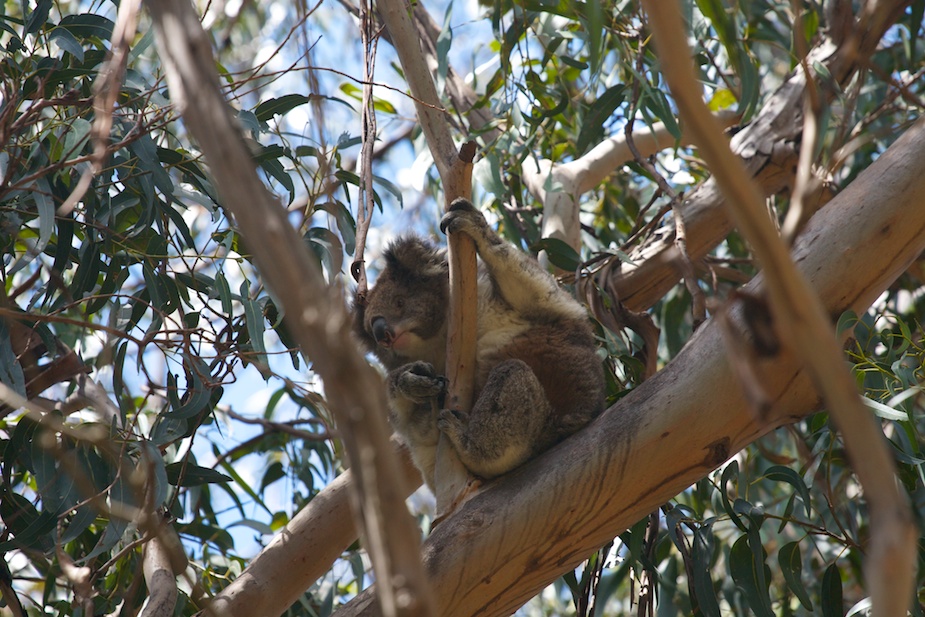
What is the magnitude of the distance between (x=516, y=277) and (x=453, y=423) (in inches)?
24.8

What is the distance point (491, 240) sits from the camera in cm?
290

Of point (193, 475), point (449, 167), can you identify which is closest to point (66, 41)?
point (449, 167)

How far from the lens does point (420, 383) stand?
281 centimetres

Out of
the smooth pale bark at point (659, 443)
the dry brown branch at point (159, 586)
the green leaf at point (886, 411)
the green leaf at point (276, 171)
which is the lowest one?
the green leaf at point (886, 411)

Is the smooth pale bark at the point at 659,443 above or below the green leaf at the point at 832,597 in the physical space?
above

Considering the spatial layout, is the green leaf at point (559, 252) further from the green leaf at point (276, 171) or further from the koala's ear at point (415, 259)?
Result: the green leaf at point (276, 171)

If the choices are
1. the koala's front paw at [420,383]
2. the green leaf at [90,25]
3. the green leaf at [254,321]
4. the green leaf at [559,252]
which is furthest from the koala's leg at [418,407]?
the green leaf at [90,25]

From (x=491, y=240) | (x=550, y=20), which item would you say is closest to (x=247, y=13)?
(x=550, y=20)

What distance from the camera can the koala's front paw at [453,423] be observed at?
8.93 ft

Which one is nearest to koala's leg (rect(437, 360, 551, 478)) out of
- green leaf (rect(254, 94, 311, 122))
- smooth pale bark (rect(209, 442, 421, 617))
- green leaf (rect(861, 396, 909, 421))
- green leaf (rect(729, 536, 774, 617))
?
smooth pale bark (rect(209, 442, 421, 617))

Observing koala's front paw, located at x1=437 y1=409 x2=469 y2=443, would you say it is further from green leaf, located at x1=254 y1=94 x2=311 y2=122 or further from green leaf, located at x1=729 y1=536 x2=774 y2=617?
green leaf, located at x1=254 y1=94 x2=311 y2=122

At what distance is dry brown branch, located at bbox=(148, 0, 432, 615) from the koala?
1.84 meters

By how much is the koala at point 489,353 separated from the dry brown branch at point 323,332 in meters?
1.84

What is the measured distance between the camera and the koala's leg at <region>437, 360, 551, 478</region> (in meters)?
2.62
